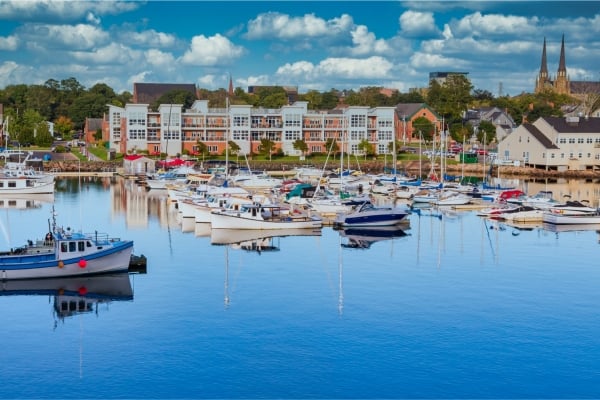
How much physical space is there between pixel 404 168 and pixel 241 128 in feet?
65.2

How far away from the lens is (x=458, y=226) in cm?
5156

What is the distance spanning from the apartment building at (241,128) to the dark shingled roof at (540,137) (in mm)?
15208

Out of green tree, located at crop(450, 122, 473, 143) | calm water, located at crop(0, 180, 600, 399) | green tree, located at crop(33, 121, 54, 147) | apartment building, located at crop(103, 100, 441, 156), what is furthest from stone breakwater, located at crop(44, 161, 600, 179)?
calm water, located at crop(0, 180, 600, 399)

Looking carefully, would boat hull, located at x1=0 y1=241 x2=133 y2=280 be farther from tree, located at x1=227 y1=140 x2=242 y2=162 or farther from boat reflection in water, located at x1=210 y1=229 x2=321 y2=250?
tree, located at x1=227 y1=140 x2=242 y2=162

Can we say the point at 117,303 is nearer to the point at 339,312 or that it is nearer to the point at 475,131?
the point at 339,312

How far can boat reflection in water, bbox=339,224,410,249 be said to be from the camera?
147 ft

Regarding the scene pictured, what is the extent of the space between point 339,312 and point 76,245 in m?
10.6

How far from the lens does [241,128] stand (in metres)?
102

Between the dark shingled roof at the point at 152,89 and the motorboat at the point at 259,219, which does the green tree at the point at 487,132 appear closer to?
the dark shingled roof at the point at 152,89

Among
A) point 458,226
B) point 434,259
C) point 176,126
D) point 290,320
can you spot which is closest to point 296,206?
point 458,226

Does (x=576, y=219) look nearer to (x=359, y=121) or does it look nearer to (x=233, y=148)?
(x=233, y=148)

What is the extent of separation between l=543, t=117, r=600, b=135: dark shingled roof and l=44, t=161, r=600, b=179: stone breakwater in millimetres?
4371

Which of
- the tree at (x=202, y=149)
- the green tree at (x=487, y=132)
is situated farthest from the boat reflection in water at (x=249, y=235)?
the green tree at (x=487, y=132)

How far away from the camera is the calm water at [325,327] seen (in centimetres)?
2286
